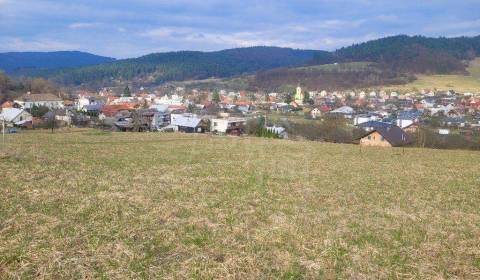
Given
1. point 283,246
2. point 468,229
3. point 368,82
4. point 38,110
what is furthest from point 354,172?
point 368,82

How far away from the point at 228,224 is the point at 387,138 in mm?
43044

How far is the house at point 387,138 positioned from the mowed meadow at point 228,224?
3153cm

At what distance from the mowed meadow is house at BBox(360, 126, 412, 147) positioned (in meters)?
31.5

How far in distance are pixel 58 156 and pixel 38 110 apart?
63839 millimetres

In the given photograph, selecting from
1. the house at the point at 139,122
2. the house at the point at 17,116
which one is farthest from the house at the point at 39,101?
the house at the point at 139,122

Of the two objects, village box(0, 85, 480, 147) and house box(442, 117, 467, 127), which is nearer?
village box(0, 85, 480, 147)

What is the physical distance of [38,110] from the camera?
77.2 m

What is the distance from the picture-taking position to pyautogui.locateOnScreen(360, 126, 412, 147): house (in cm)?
4856

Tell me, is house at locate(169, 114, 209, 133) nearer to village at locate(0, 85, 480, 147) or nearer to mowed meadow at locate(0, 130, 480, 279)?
village at locate(0, 85, 480, 147)

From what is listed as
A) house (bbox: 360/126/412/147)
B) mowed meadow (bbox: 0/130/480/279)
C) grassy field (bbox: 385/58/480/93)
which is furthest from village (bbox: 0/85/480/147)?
mowed meadow (bbox: 0/130/480/279)

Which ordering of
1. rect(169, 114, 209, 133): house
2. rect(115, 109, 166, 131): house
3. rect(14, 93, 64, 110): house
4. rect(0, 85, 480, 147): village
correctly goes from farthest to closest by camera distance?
1. rect(14, 93, 64, 110): house
2. rect(169, 114, 209, 133): house
3. rect(115, 109, 166, 131): house
4. rect(0, 85, 480, 147): village

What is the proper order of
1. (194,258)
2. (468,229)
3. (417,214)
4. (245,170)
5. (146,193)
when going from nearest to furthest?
(194,258), (468,229), (417,214), (146,193), (245,170)

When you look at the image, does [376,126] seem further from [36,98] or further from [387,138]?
[36,98]

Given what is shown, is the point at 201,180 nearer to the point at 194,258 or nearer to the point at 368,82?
the point at 194,258
